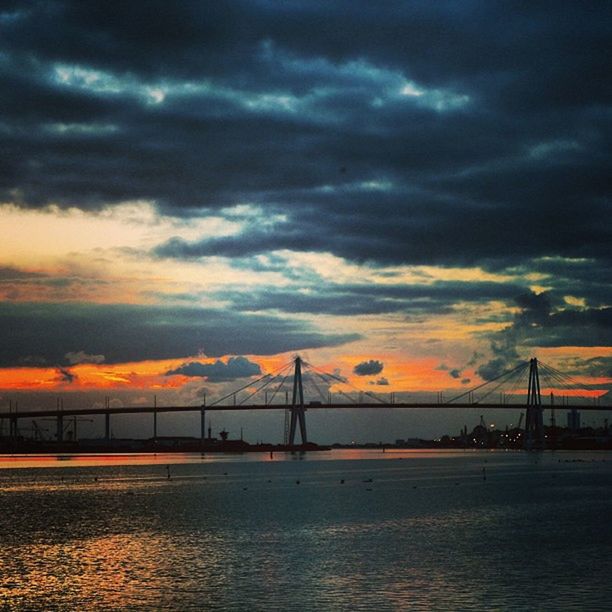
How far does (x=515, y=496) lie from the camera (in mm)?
79375

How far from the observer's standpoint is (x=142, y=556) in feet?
137

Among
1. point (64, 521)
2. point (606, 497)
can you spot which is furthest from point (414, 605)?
point (606, 497)

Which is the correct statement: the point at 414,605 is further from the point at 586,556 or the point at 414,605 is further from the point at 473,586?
the point at 586,556

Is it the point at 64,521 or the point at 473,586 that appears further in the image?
the point at 64,521

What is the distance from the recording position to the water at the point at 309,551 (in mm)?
31250

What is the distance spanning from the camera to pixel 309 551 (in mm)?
42719

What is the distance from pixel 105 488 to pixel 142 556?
5785 centimetres

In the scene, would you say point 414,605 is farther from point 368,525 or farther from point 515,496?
point 515,496

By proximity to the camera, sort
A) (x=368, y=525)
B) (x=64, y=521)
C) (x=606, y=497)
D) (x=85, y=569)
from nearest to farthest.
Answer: (x=85, y=569), (x=368, y=525), (x=64, y=521), (x=606, y=497)

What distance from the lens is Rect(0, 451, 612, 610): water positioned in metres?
31.2

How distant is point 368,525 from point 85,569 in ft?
68.2

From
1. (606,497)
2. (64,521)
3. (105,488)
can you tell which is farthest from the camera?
(105,488)

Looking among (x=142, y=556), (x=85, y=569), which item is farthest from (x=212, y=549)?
(x=85, y=569)

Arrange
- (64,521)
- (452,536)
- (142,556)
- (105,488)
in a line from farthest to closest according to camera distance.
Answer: (105,488), (64,521), (452,536), (142,556)
